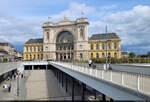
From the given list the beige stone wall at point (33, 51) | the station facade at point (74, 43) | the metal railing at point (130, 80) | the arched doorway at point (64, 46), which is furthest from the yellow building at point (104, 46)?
the metal railing at point (130, 80)

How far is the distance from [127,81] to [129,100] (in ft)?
3.73

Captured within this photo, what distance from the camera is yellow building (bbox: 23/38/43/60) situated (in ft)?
299

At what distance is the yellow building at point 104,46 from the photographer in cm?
7262

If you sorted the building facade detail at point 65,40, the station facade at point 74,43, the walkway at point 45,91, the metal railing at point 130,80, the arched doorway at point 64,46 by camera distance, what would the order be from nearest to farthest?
the metal railing at point 130,80 → the walkway at point 45,91 → the station facade at point 74,43 → the building facade detail at point 65,40 → the arched doorway at point 64,46

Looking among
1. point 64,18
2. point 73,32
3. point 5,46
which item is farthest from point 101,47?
point 5,46

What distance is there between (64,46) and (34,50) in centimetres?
2289

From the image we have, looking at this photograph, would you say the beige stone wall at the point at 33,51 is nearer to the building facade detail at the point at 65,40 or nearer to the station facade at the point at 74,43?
the station facade at the point at 74,43

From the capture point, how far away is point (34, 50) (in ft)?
305

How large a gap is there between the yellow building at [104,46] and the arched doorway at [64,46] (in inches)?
457

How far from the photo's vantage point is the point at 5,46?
9825cm

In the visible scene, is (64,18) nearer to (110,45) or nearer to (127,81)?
(110,45)

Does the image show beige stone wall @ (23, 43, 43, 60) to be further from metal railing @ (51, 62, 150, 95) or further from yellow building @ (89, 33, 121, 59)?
metal railing @ (51, 62, 150, 95)

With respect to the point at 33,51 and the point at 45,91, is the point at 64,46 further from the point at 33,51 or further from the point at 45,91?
the point at 45,91

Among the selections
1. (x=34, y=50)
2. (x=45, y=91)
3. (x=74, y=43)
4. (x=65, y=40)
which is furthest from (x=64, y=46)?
(x=45, y=91)
